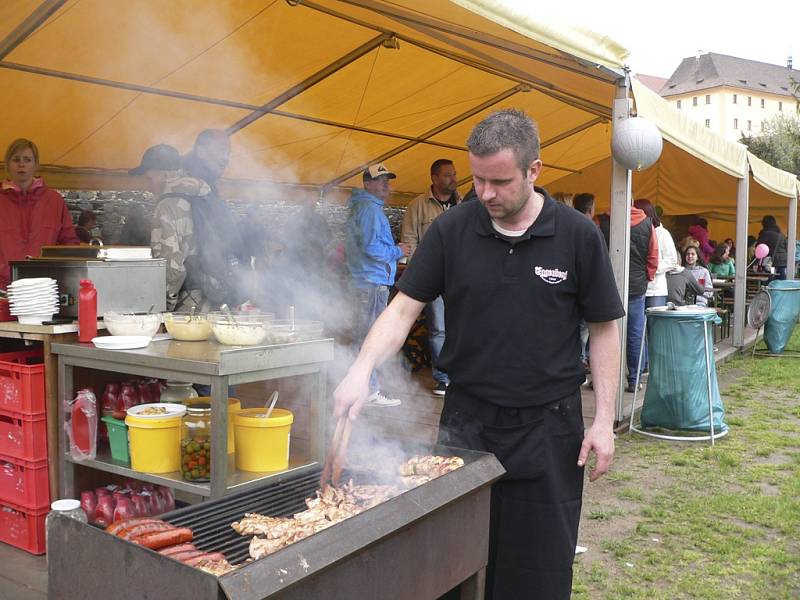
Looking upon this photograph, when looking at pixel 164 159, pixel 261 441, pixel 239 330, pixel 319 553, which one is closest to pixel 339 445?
pixel 319 553

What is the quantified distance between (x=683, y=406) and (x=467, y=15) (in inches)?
150

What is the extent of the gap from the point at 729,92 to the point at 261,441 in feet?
299

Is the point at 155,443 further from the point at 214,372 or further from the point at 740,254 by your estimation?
the point at 740,254

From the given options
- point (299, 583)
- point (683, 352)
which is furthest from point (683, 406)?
point (299, 583)

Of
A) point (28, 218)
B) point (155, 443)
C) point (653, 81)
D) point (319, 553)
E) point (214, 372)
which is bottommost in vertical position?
point (155, 443)

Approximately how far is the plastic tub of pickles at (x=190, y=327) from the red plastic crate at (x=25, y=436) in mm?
791

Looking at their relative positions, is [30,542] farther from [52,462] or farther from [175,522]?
[175,522]

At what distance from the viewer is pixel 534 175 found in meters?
2.38

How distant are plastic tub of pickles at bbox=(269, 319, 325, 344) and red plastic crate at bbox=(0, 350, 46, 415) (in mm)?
1211

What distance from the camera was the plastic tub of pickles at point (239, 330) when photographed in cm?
325

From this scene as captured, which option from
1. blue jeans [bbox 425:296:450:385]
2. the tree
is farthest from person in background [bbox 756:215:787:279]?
the tree

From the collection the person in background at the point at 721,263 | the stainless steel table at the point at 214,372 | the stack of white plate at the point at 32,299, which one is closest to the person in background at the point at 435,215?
the stainless steel table at the point at 214,372

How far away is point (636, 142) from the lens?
5.65m

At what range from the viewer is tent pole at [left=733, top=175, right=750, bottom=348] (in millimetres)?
10609
